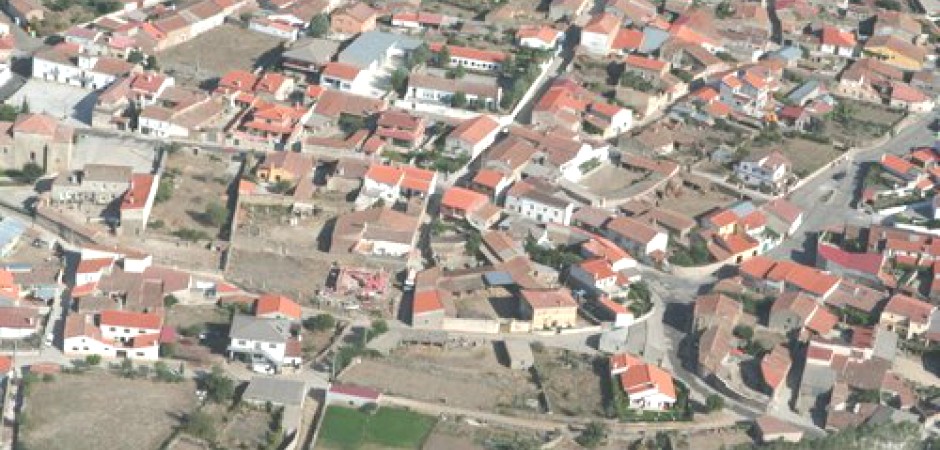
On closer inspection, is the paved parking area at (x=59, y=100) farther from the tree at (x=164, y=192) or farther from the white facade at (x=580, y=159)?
the white facade at (x=580, y=159)

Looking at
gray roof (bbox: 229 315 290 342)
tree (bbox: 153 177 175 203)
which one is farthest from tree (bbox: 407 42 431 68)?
gray roof (bbox: 229 315 290 342)

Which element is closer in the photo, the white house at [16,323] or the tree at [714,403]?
the tree at [714,403]

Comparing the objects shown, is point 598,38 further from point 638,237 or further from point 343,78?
point 638,237

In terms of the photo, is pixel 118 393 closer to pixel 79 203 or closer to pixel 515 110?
pixel 79 203

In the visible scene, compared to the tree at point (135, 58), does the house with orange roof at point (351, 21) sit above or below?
above

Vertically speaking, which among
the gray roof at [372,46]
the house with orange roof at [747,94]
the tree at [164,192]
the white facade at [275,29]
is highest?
the house with orange roof at [747,94]

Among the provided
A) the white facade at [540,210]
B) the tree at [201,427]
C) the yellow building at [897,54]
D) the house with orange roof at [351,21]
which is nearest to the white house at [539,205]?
the white facade at [540,210]

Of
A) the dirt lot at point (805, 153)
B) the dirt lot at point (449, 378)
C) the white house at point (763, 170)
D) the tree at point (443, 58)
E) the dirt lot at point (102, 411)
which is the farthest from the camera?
the tree at point (443, 58)
